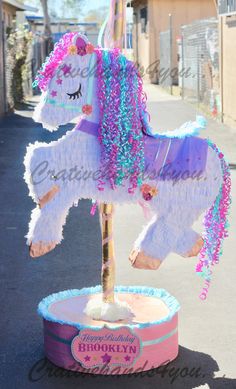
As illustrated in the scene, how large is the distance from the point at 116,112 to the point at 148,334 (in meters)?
1.23

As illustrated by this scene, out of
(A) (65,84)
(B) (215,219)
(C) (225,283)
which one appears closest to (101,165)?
(A) (65,84)

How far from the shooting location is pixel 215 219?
4379 millimetres

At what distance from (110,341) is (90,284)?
6.00ft

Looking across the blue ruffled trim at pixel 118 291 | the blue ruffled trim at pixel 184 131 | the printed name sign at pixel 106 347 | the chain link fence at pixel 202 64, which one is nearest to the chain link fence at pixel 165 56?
the chain link fence at pixel 202 64

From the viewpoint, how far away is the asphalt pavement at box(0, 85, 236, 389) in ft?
13.9

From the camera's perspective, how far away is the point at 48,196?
4.15 m

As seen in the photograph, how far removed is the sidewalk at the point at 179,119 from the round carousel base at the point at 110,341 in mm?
6324

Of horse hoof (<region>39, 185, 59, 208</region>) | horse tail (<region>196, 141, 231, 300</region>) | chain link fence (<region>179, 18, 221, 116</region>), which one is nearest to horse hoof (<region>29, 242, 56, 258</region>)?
horse hoof (<region>39, 185, 59, 208</region>)

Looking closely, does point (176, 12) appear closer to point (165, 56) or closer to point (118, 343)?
point (165, 56)

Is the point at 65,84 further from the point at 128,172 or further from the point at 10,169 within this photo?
the point at 10,169

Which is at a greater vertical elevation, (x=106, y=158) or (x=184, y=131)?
(x=184, y=131)

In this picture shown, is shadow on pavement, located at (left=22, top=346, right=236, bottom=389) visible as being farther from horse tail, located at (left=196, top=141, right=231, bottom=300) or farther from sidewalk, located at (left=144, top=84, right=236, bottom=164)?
sidewalk, located at (left=144, top=84, right=236, bottom=164)

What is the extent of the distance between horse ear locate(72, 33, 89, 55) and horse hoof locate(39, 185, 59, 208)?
0.74 metres

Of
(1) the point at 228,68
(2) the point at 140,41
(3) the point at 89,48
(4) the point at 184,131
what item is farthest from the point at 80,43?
(2) the point at 140,41
